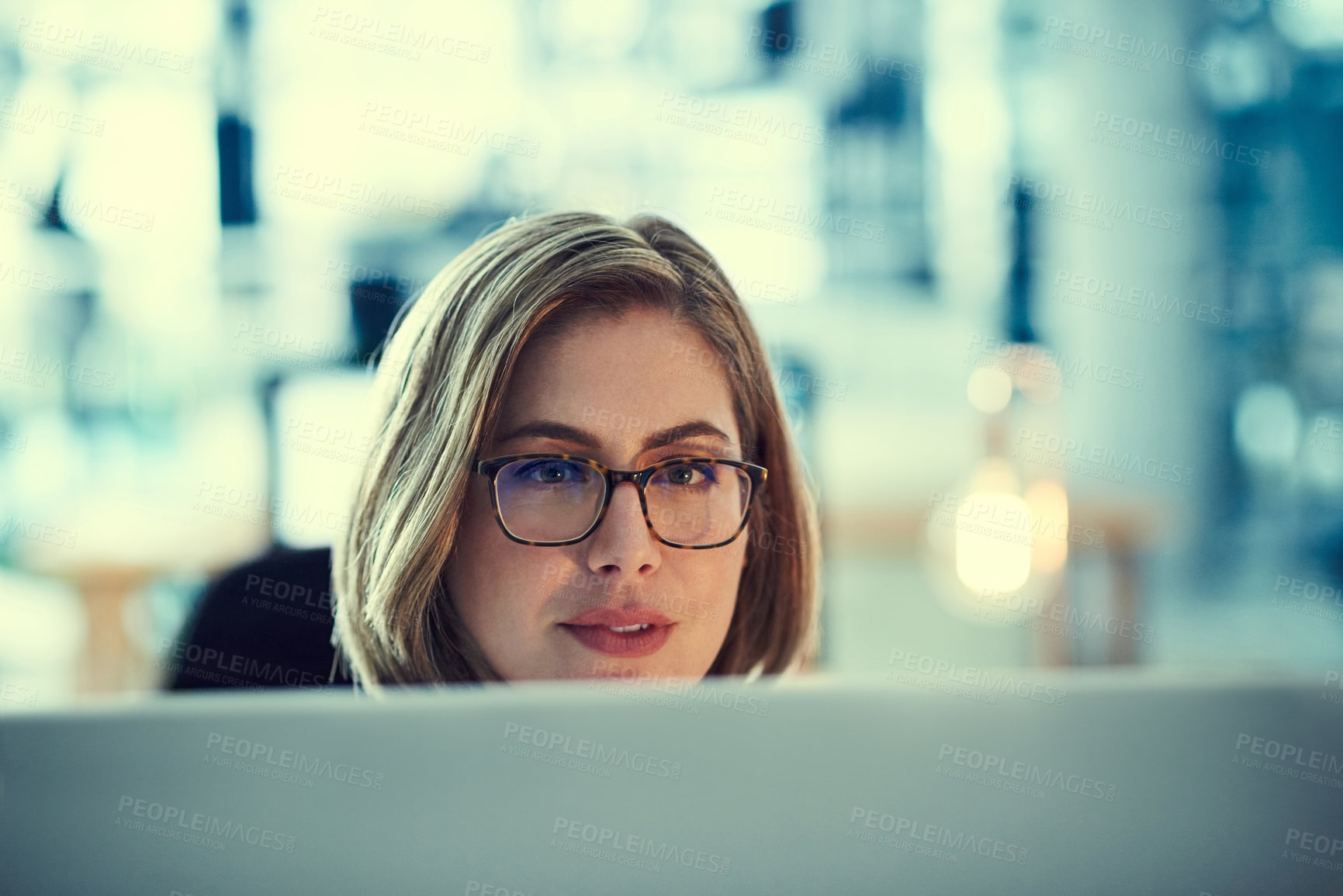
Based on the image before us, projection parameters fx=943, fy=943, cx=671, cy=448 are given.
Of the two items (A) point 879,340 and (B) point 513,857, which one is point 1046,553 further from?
(B) point 513,857

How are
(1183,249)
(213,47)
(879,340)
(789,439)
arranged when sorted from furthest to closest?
(1183,249) < (879,340) < (213,47) < (789,439)

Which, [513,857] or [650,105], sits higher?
[650,105]

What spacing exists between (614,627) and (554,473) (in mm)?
144

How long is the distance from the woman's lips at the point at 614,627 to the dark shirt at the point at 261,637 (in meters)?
0.40

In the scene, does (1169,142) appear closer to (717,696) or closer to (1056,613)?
(1056,613)

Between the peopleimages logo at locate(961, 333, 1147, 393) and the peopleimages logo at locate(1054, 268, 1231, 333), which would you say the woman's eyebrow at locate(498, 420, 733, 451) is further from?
the peopleimages logo at locate(1054, 268, 1231, 333)

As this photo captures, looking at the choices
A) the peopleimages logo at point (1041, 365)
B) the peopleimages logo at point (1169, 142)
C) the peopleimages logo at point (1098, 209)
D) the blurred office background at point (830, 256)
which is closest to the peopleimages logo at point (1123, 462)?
the blurred office background at point (830, 256)

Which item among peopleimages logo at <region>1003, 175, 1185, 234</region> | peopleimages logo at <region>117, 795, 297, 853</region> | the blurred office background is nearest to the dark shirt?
peopleimages logo at <region>117, 795, 297, 853</region>

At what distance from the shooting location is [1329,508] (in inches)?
148

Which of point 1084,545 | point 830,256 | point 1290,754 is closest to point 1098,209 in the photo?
point 830,256

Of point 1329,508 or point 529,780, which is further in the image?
point 1329,508

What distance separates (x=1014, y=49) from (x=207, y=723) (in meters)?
4.18

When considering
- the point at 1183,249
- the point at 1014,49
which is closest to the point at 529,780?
→ the point at 1014,49

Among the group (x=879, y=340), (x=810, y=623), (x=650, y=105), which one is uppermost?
(x=650, y=105)
